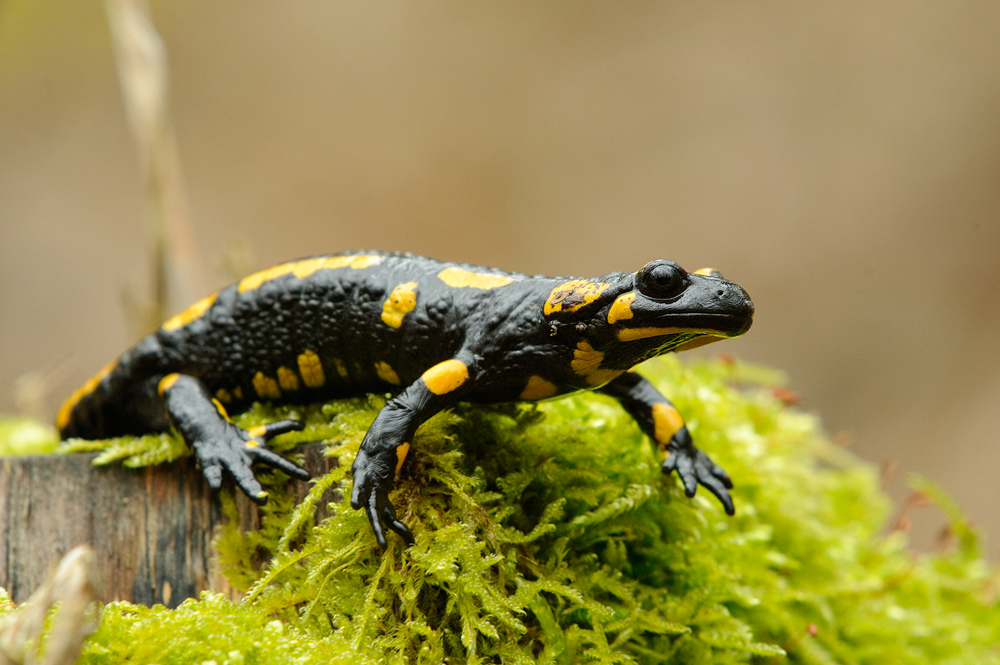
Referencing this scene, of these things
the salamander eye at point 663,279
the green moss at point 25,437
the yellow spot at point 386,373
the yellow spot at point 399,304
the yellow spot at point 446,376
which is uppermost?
the salamander eye at point 663,279

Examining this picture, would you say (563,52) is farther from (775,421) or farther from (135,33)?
(775,421)

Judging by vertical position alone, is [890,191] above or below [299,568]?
above

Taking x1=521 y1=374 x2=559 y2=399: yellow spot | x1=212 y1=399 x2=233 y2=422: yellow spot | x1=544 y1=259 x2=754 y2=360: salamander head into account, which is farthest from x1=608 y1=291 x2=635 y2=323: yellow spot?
x1=212 y1=399 x2=233 y2=422: yellow spot

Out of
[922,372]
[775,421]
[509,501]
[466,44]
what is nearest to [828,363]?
[922,372]

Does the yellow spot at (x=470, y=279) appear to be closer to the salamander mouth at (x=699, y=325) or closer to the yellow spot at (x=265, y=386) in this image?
the salamander mouth at (x=699, y=325)

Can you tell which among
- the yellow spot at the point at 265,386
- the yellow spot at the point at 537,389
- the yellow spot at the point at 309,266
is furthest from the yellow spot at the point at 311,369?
the yellow spot at the point at 537,389

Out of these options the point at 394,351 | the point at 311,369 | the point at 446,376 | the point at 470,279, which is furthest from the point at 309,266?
the point at 446,376
